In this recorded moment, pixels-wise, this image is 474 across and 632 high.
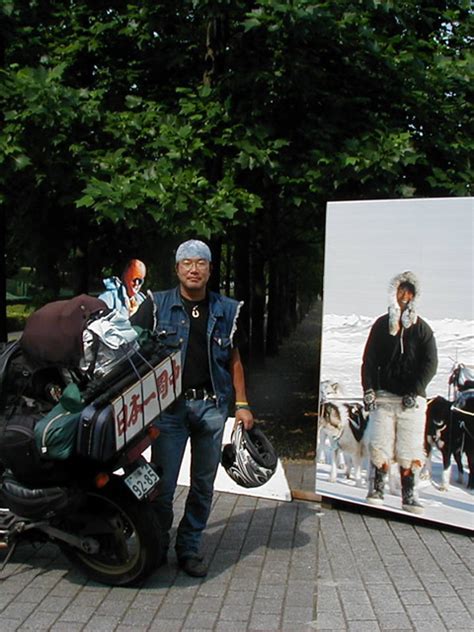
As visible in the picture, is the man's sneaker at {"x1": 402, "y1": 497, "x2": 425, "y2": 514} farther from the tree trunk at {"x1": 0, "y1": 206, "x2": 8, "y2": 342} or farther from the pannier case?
the tree trunk at {"x1": 0, "y1": 206, "x2": 8, "y2": 342}

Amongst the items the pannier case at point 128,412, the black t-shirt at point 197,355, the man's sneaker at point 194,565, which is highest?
the black t-shirt at point 197,355

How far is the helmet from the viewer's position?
5.06 m

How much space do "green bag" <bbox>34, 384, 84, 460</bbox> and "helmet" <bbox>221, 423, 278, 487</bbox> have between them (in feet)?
3.64

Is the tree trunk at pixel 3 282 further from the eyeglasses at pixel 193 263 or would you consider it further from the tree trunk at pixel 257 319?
the tree trunk at pixel 257 319

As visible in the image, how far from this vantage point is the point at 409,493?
5.87 meters

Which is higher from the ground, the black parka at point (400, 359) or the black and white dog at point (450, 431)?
the black parka at point (400, 359)

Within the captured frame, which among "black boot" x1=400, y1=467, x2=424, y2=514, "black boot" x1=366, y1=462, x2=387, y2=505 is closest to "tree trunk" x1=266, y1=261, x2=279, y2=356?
"black boot" x1=366, y1=462, x2=387, y2=505

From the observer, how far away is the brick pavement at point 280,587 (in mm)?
4301

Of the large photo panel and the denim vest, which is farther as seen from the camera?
the large photo panel

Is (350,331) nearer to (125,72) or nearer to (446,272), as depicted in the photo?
(446,272)

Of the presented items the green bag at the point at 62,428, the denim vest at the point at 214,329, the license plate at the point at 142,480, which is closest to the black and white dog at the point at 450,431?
the denim vest at the point at 214,329

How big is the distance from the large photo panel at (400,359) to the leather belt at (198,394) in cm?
154

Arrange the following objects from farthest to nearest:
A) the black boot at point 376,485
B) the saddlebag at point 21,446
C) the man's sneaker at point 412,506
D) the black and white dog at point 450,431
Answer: the black boot at point 376,485
the man's sneaker at point 412,506
the black and white dog at point 450,431
the saddlebag at point 21,446

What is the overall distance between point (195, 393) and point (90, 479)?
2.56 ft
